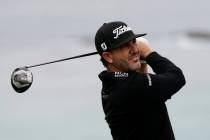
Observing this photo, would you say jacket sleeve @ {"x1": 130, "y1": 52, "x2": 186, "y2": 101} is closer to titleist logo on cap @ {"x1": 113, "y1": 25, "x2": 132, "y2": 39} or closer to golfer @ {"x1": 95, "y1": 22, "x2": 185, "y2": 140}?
golfer @ {"x1": 95, "y1": 22, "x2": 185, "y2": 140}

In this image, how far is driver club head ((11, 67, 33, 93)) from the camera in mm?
6918

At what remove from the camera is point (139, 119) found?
623 centimetres

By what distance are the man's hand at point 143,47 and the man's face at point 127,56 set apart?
0.25m

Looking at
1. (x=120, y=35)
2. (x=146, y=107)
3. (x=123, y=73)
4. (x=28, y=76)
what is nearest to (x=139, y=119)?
(x=146, y=107)

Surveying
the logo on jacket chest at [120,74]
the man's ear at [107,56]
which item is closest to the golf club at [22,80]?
the man's ear at [107,56]

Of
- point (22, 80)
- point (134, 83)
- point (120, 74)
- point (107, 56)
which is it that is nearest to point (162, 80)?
point (134, 83)

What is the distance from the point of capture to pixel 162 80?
617 cm

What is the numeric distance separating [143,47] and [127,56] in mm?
451

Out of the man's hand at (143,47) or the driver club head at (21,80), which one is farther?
the driver club head at (21,80)

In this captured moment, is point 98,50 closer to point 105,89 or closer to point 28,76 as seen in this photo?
point 105,89

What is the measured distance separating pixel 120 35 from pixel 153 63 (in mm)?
578

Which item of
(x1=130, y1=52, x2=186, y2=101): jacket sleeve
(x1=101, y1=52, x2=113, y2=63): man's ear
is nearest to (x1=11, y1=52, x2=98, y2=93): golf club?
(x1=101, y1=52, x2=113, y2=63): man's ear

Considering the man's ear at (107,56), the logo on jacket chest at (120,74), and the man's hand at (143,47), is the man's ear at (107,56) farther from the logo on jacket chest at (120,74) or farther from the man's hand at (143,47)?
the man's hand at (143,47)

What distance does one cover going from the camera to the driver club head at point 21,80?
6.92 meters
